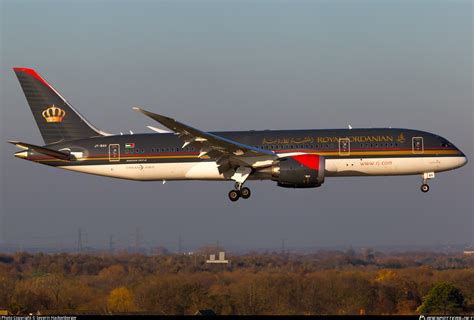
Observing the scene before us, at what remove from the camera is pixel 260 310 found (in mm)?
54656

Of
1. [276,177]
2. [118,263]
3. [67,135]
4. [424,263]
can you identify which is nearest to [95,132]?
[67,135]

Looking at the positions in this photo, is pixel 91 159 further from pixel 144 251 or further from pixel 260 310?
pixel 260 310

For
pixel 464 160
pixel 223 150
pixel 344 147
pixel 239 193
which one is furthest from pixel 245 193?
pixel 464 160

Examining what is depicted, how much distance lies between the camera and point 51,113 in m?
67.8

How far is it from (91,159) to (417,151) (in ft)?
65.2

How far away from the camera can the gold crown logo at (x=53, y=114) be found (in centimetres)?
6754

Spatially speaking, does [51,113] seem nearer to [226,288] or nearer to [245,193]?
[245,193]

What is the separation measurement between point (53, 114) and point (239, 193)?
44.4 ft

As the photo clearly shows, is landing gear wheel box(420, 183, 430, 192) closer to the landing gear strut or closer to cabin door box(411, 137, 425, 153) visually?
cabin door box(411, 137, 425, 153)

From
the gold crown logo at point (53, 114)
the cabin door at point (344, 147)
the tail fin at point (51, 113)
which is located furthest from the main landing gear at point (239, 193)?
the gold crown logo at point (53, 114)

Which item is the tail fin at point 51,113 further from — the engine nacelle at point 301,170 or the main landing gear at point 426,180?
the main landing gear at point 426,180

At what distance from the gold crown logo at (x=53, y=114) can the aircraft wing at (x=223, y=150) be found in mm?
9270

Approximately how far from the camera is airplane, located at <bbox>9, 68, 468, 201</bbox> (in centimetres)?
6128

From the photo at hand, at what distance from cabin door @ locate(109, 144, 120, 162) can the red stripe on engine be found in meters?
11.3
